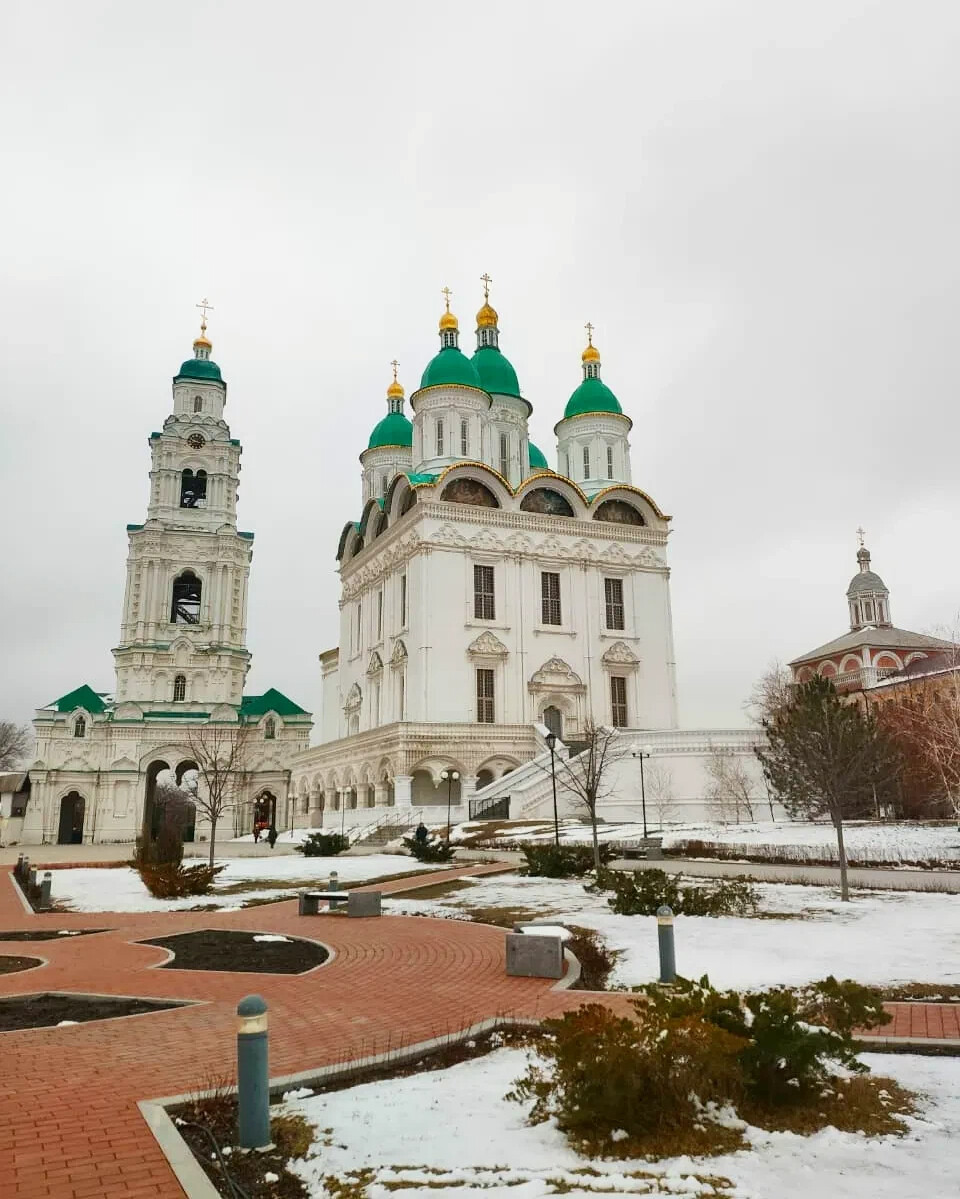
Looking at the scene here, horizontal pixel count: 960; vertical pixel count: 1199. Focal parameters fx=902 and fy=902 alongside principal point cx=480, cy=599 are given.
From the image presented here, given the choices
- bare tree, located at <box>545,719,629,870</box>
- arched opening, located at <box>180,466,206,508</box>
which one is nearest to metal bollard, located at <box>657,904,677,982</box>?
bare tree, located at <box>545,719,629,870</box>

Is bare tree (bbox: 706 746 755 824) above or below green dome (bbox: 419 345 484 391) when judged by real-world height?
below

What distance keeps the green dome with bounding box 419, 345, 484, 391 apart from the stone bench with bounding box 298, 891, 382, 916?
1617 inches

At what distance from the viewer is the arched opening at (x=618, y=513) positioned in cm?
5334

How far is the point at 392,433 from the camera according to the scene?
65.3 meters

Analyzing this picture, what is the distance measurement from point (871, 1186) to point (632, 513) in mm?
51096

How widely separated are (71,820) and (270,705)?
14218 millimetres

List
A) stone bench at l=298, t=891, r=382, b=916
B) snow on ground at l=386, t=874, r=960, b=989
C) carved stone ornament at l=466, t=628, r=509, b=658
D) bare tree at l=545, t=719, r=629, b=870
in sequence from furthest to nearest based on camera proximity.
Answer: carved stone ornament at l=466, t=628, r=509, b=658 < bare tree at l=545, t=719, r=629, b=870 < stone bench at l=298, t=891, r=382, b=916 < snow on ground at l=386, t=874, r=960, b=989

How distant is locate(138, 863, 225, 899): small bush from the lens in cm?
1894

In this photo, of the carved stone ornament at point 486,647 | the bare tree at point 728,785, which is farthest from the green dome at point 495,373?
the bare tree at point 728,785

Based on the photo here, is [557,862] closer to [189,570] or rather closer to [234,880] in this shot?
[234,880]

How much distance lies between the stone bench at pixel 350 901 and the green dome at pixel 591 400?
46.1 meters

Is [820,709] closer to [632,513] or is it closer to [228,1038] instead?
[228,1038]

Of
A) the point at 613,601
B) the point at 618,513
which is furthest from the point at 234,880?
the point at 618,513

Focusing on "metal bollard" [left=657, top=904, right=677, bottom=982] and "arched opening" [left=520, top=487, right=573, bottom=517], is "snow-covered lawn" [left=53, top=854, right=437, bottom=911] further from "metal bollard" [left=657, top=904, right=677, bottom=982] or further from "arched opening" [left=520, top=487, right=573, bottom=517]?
"arched opening" [left=520, top=487, right=573, bottom=517]
